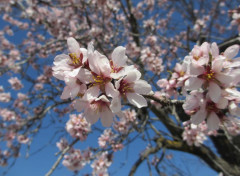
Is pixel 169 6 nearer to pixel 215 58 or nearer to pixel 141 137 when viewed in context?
pixel 141 137

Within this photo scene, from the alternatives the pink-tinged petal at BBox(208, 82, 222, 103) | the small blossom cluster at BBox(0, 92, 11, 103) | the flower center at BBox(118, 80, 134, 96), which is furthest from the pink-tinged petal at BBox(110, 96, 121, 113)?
the small blossom cluster at BBox(0, 92, 11, 103)

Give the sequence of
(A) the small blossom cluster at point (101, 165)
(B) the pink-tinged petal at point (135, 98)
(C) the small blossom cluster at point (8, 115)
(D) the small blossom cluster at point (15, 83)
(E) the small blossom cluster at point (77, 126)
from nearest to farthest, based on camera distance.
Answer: (B) the pink-tinged petal at point (135, 98)
(E) the small blossom cluster at point (77, 126)
(A) the small blossom cluster at point (101, 165)
(C) the small blossom cluster at point (8, 115)
(D) the small blossom cluster at point (15, 83)

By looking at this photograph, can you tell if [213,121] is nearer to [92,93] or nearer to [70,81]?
[92,93]

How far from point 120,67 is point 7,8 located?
210 inches

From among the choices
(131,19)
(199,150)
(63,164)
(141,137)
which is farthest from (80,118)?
(131,19)

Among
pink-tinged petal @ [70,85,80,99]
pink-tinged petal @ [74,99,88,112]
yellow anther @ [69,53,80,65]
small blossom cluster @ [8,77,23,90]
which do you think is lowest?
pink-tinged petal @ [74,99,88,112]

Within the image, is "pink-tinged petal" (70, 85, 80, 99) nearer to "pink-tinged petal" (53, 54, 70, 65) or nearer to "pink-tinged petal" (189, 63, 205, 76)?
"pink-tinged petal" (53, 54, 70, 65)

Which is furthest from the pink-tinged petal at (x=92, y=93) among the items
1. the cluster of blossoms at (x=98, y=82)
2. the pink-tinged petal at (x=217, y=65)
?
the pink-tinged petal at (x=217, y=65)

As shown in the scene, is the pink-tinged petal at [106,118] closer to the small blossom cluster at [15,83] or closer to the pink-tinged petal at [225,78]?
the pink-tinged petal at [225,78]

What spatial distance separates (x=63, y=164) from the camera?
109 inches

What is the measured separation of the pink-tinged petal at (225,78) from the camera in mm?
755

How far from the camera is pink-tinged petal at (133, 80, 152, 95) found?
0.81 m

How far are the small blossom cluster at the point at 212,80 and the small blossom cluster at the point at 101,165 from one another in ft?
7.17

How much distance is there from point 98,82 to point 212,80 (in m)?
0.51
